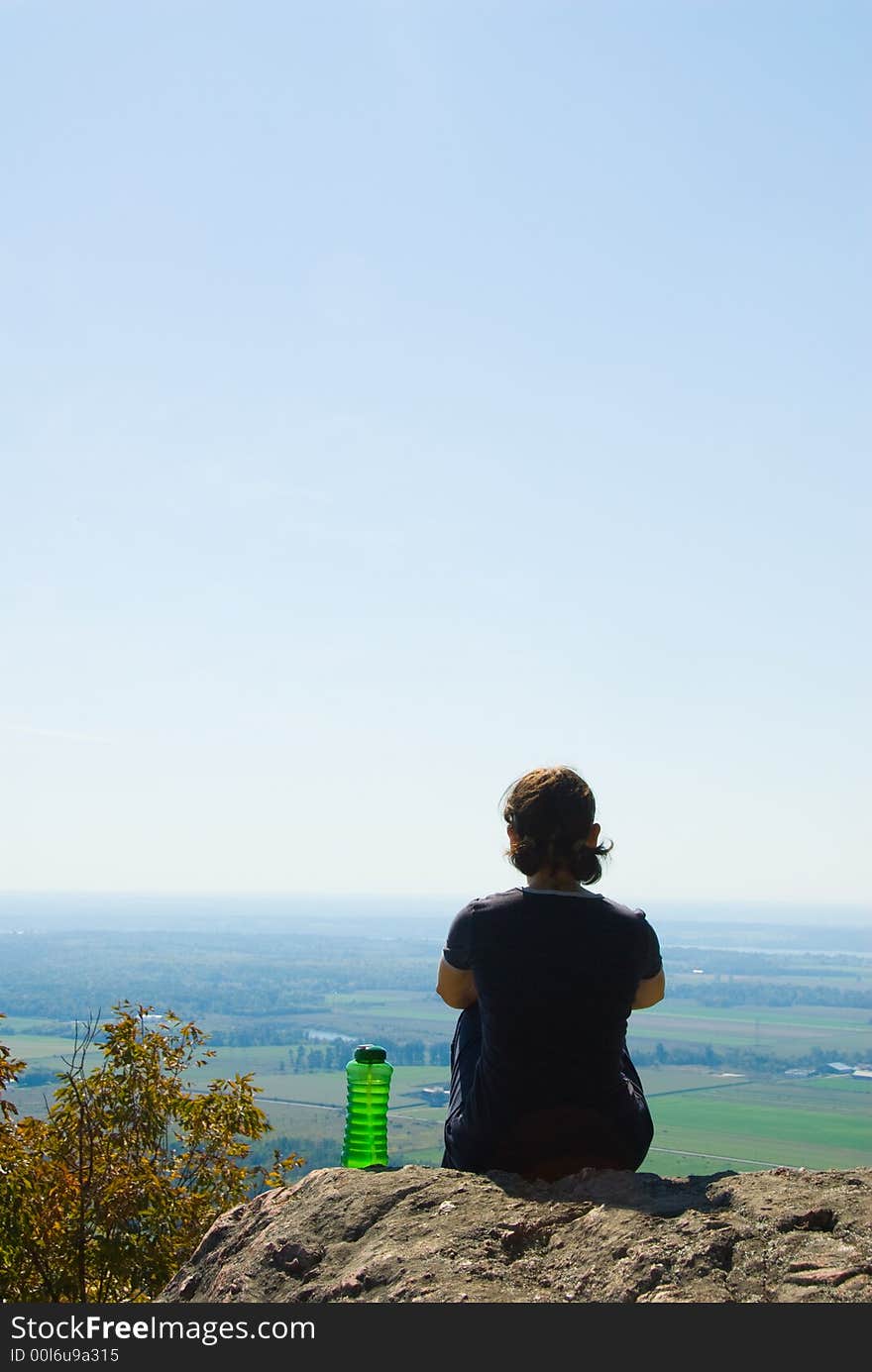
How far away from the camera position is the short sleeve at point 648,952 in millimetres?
3963

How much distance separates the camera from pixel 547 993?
12.7 ft

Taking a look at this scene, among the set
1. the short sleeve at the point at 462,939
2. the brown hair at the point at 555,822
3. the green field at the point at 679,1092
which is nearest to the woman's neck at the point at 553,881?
the brown hair at the point at 555,822

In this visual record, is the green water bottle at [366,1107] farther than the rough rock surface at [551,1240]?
Yes

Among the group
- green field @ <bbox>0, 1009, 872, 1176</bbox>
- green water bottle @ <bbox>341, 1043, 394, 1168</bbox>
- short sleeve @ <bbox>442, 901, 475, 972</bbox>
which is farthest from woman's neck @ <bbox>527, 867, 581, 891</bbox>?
green field @ <bbox>0, 1009, 872, 1176</bbox>

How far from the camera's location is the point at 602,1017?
3.91 metres

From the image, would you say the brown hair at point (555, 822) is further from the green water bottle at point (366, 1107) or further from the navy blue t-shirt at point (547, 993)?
the green water bottle at point (366, 1107)

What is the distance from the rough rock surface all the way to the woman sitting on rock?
0.13 m

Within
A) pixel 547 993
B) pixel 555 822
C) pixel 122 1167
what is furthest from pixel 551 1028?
pixel 122 1167

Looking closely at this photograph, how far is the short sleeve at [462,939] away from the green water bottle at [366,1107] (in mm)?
754

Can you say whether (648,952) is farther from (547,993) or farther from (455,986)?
(455,986)

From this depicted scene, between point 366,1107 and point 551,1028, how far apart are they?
1052 mm

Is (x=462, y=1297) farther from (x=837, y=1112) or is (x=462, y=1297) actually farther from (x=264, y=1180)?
(x=837, y=1112)

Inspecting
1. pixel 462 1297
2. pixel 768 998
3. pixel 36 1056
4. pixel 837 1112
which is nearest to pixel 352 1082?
pixel 462 1297

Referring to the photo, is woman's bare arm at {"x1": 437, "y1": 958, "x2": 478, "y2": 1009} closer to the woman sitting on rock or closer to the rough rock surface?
the woman sitting on rock
